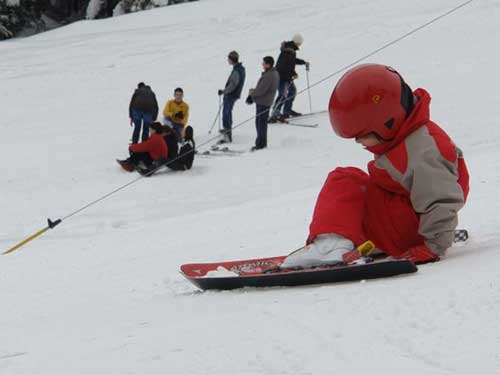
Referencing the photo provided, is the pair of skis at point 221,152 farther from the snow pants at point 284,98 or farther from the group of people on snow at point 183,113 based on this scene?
the snow pants at point 284,98

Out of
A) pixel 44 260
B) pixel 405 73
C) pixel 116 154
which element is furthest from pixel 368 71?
pixel 405 73

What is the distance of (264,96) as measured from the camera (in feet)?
42.9

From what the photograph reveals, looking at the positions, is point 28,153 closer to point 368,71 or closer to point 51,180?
point 51,180

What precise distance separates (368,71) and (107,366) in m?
1.89

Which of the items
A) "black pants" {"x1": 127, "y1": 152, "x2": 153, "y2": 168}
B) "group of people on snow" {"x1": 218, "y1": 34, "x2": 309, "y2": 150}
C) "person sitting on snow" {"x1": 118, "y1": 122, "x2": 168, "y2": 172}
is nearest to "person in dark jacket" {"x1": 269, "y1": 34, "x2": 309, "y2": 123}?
"group of people on snow" {"x1": 218, "y1": 34, "x2": 309, "y2": 150}

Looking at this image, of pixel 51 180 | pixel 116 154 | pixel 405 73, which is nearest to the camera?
pixel 51 180

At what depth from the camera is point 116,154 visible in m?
13.4

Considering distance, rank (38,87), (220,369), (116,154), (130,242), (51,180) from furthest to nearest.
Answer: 1. (38,87)
2. (116,154)
3. (51,180)
4. (130,242)
5. (220,369)

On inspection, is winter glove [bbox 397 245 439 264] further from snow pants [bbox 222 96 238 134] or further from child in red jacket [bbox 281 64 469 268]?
snow pants [bbox 222 96 238 134]

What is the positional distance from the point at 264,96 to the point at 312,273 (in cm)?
984

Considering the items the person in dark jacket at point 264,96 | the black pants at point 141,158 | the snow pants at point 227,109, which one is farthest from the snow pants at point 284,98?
the black pants at point 141,158

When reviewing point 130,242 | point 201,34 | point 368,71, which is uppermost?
point 201,34

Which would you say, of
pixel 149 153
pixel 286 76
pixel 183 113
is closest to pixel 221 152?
pixel 183 113

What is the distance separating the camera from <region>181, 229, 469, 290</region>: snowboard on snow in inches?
130
